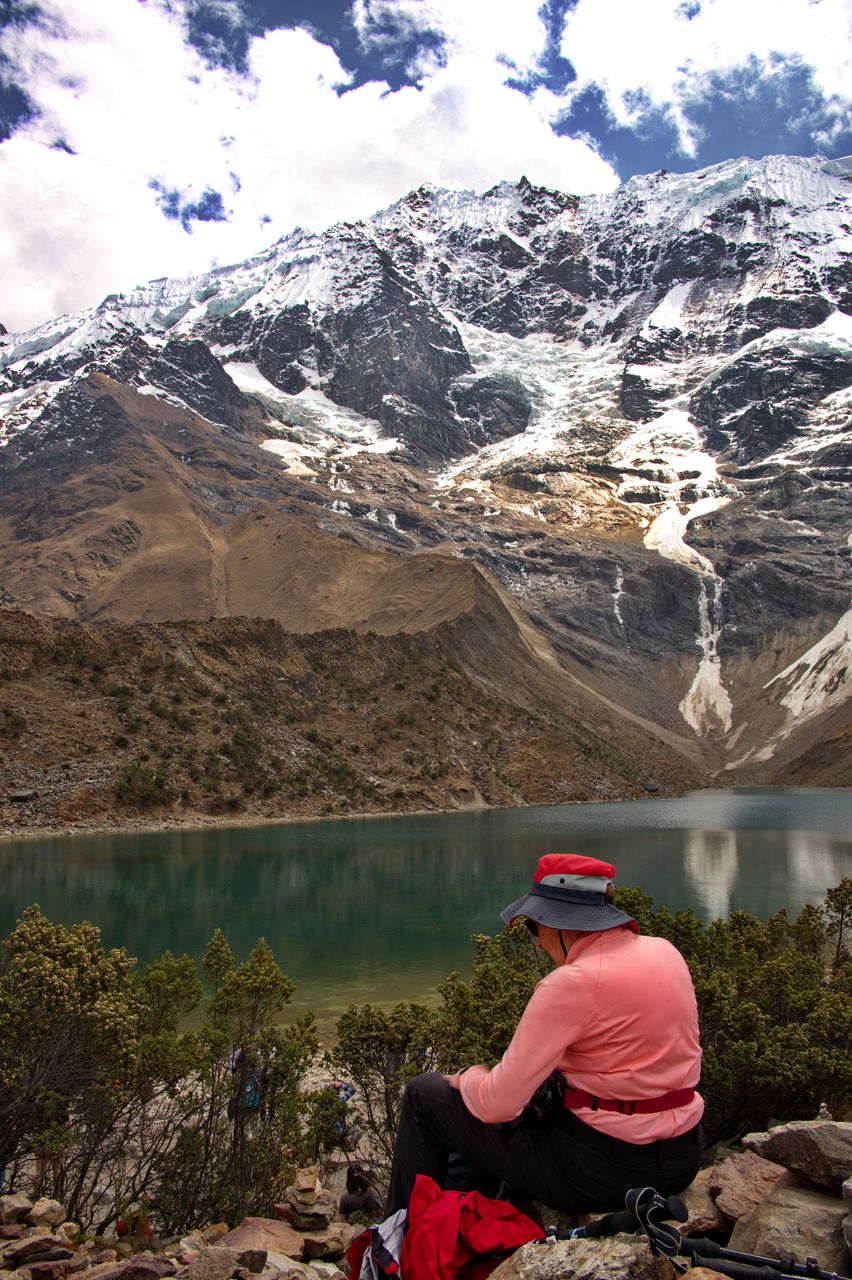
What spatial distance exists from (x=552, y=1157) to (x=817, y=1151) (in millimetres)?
1755

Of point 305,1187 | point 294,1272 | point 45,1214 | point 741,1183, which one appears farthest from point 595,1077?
point 305,1187

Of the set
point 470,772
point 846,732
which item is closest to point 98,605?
point 470,772

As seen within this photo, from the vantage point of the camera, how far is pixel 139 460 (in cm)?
19425

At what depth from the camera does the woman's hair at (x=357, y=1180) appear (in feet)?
36.4

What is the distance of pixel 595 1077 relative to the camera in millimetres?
5176

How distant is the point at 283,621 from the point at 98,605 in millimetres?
34559

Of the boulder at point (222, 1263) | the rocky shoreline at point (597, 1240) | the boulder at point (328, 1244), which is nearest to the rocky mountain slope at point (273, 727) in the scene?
the rocky shoreline at point (597, 1240)

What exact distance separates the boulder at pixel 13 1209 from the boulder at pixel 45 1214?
0.18 ft

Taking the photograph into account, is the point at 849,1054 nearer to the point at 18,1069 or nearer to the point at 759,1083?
the point at 759,1083

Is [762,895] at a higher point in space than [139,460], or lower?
lower

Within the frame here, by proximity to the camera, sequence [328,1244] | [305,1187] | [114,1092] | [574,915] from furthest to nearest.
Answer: [114,1092]
[305,1187]
[328,1244]
[574,915]

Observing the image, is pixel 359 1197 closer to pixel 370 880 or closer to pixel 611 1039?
pixel 611 1039

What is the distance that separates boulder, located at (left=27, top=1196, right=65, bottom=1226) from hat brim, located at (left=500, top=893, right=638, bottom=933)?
5294 millimetres

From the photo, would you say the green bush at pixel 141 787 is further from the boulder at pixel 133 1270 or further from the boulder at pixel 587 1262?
the boulder at pixel 587 1262
